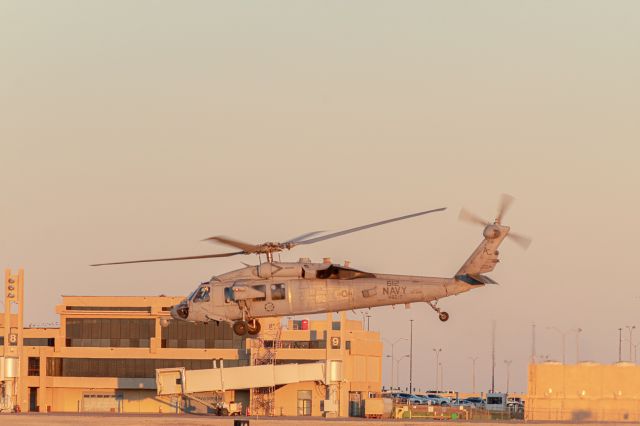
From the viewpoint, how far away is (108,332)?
158 metres

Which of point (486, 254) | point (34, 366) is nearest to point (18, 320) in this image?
point (34, 366)

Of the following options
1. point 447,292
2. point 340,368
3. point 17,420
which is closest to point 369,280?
point 447,292

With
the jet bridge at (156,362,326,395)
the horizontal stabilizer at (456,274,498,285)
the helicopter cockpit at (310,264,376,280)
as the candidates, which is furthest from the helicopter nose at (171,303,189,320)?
the jet bridge at (156,362,326,395)

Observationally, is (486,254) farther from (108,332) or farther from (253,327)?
(108,332)

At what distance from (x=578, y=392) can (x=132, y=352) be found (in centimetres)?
4860

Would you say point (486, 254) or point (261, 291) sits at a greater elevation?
point (486, 254)

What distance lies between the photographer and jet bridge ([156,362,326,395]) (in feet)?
468

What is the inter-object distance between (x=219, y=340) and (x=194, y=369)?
14.3ft

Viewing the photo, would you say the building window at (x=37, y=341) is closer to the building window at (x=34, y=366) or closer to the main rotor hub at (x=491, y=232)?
the building window at (x=34, y=366)

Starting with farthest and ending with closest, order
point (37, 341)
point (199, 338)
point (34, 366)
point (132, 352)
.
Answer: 1. point (37, 341)
2. point (199, 338)
3. point (132, 352)
4. point (34, 366)

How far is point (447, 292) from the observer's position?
8338 cm

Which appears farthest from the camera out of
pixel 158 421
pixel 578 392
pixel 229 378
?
pixel 229 378

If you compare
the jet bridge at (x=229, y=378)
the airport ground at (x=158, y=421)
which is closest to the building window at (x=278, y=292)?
the airport ground at (x=158, y=421)

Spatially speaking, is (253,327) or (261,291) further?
(253,327)
